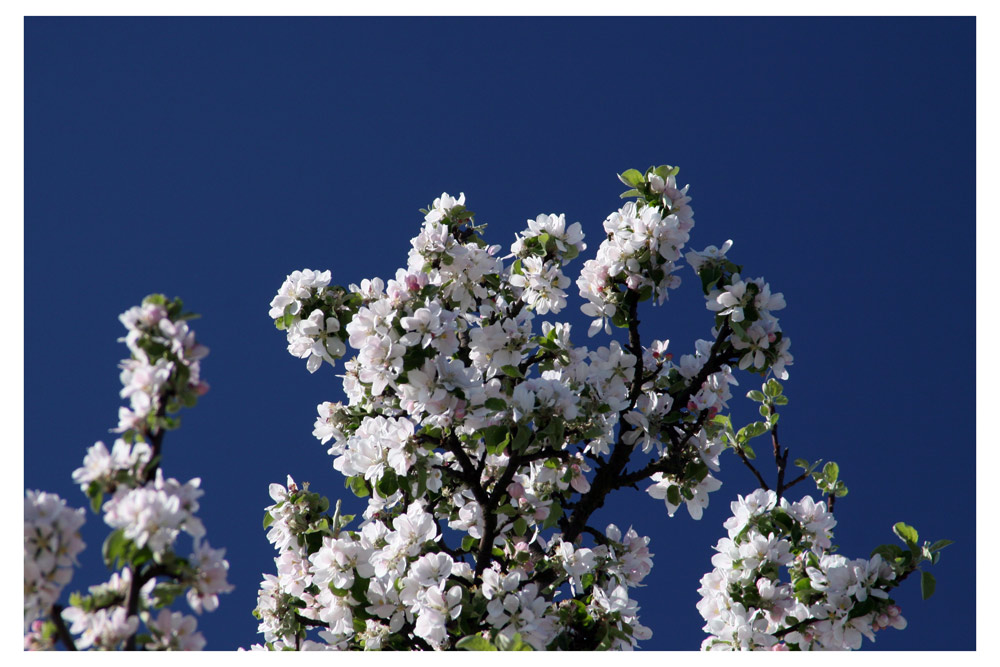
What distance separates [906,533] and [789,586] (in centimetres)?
41

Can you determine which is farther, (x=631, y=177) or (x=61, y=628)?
(x=631, y=177)

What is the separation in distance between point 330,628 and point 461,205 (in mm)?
1486

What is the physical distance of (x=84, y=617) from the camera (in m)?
1.78

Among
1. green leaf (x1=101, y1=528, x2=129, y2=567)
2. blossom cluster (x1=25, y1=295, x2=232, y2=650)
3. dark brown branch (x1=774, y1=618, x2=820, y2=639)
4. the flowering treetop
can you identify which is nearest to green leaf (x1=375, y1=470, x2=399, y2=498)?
the flowering treetop

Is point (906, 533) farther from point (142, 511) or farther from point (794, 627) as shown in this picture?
point (142, 511)

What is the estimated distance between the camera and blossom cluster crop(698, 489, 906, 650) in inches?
114

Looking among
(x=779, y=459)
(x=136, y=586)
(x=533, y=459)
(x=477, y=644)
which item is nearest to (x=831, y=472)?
(x=779, y=459)

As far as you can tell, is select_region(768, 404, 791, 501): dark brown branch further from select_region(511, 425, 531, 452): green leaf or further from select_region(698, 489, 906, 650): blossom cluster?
select_region(511, 425, 531, 452): green leaf

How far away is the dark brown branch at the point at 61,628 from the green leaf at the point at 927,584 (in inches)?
92.3

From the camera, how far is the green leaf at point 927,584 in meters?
2.81

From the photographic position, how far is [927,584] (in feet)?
9.30

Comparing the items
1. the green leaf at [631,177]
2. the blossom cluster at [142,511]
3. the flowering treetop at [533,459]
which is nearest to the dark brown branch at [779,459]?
the flowering treetop at [533,459]

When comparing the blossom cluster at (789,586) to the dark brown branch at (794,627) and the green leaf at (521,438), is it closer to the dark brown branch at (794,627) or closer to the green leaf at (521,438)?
the dark brown branch at (794,627)

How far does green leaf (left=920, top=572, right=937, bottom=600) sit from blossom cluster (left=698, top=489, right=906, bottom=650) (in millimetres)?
85
